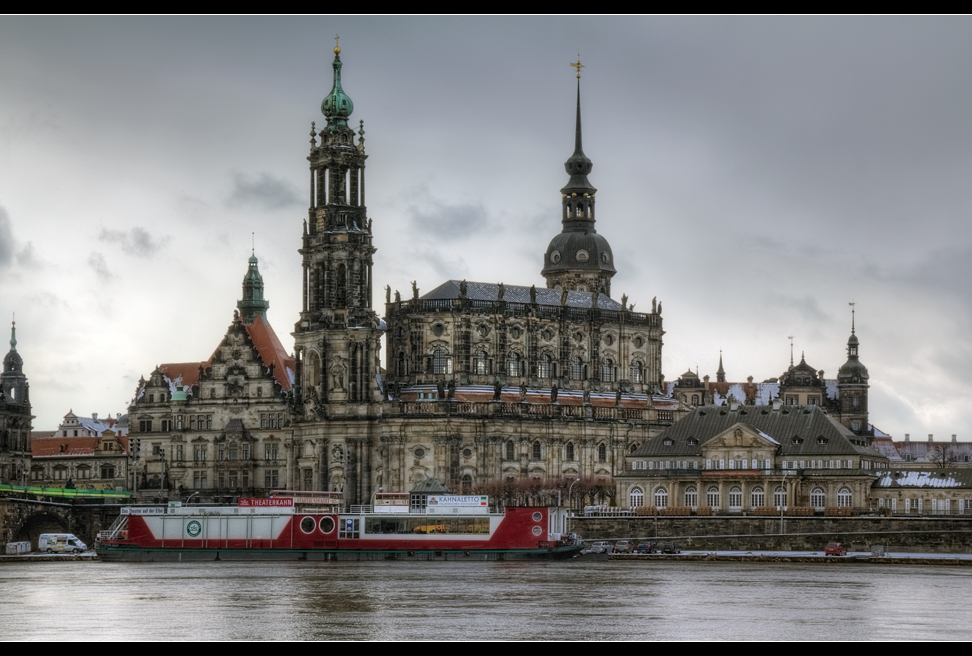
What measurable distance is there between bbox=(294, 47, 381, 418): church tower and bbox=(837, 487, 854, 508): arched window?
3572 centimetres

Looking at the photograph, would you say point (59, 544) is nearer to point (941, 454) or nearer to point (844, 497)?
point (844, 497)

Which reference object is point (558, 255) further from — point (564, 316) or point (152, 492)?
point (152, 492)

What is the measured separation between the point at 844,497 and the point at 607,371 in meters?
32.3

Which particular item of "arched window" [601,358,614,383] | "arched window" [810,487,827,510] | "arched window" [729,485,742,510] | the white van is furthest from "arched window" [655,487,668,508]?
the white van

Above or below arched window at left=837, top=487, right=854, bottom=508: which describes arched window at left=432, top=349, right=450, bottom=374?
above

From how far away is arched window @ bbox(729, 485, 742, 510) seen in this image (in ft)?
458

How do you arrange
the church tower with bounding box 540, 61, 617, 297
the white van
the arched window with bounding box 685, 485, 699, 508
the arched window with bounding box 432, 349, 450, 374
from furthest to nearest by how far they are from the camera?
1. the church tower with bounding box 540, 61, 617, 297
2. the arched window with bounding box 432, 349, 450, 374
3. the arched window with bounding box 685, 485, 699, 508
4. the white van

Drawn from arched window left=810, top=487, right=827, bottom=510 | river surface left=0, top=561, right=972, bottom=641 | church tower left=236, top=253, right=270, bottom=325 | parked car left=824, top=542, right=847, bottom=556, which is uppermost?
church tower left=236, top=253, right=270, bottom=325

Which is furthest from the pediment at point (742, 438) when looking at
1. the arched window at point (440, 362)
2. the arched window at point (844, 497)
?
the arched window at point (440, 362)

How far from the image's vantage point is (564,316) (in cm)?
16188

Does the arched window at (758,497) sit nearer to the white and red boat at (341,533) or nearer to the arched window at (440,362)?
the white and red boat at (341,533)

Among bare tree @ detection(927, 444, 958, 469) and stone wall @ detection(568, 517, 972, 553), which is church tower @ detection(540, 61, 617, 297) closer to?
bare tree @ detection(927, 444, 958, 469)

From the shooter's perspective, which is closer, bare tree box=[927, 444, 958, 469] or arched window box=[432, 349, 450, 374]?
arched window box=[432, 349, 450, 374]
